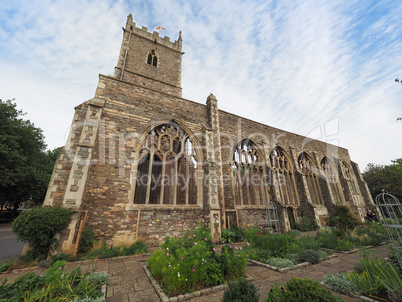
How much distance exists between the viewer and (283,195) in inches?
486

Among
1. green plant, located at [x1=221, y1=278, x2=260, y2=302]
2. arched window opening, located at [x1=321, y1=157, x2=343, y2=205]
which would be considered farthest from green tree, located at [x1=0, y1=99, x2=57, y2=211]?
arched window opening, located at [x1=321, y1=157, x2=343, y2=205]

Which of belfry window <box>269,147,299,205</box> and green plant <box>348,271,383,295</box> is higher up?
belfry window <box>269,147,299,205</box>

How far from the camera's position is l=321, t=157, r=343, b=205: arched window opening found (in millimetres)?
15570

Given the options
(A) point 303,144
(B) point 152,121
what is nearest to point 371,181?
(A) point 303,144

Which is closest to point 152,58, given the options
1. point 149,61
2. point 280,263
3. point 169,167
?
point 149,61

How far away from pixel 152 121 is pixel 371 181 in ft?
114

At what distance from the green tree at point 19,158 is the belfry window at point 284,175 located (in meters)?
23.3

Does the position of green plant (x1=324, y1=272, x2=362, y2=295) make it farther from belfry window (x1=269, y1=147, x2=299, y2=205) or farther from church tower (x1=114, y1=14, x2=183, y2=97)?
church tower (x1=114, y1=14, x2=183, y2=97)

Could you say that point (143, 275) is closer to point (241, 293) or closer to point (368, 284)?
point (241, 293)

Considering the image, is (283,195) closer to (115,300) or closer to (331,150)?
(331,150)

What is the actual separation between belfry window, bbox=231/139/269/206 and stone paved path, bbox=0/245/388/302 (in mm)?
5249

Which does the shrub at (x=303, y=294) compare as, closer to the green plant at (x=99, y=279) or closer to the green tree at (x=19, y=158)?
the green plant at (x=99, y=279)

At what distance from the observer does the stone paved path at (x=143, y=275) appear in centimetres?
306

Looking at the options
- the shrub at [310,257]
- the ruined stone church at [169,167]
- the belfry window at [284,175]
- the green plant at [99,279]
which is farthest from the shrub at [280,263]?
the belfry window at [284,175]
